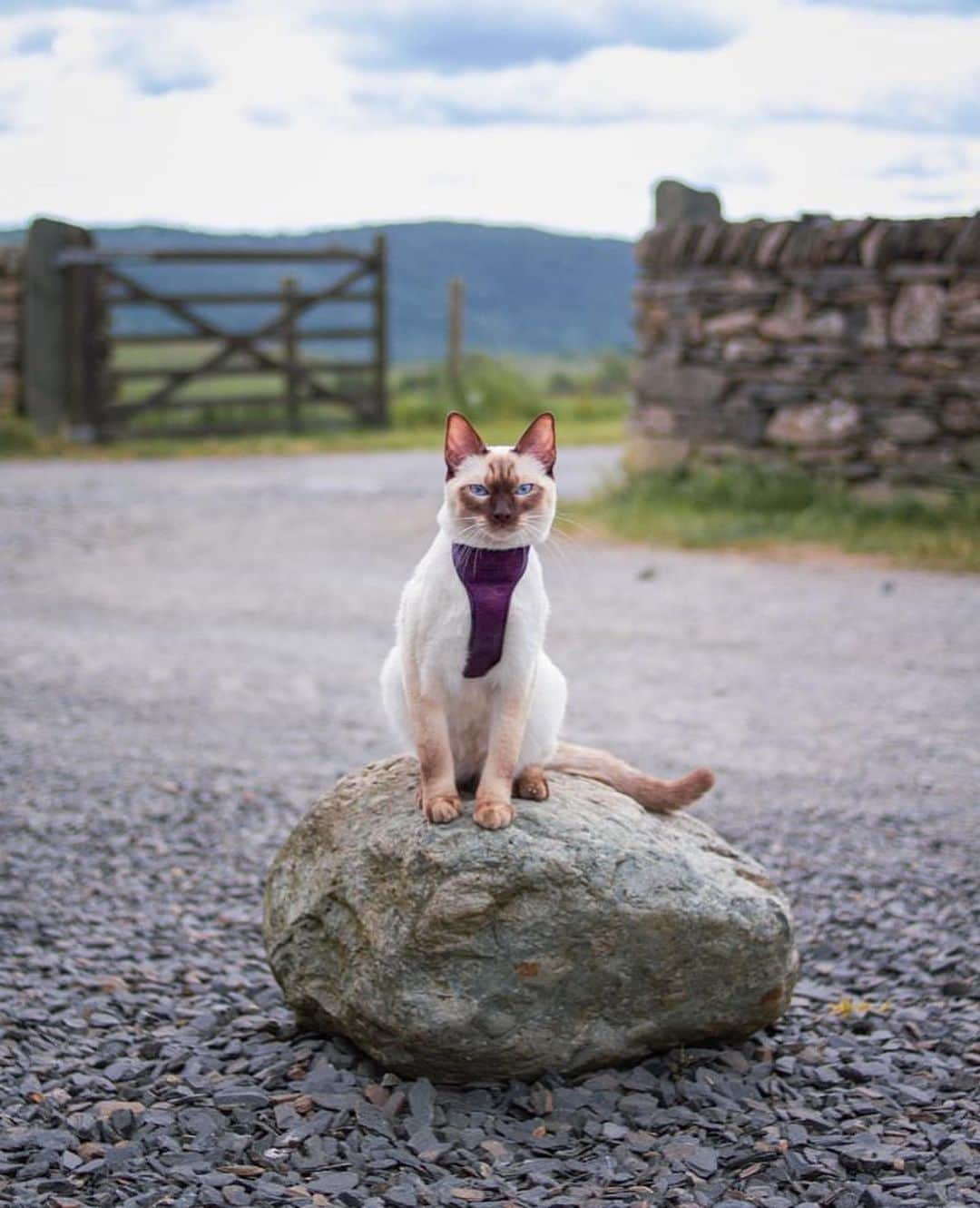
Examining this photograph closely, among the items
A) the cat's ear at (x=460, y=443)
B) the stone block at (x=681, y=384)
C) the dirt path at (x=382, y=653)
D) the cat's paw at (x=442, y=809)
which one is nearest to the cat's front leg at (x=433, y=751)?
the cat's paw at (x=442, y=809)

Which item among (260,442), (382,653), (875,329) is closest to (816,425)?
(875,329)

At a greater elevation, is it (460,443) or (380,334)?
(380,334)

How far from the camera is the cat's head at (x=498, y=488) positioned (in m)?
3.41

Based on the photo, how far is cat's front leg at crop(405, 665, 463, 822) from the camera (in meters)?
3.58

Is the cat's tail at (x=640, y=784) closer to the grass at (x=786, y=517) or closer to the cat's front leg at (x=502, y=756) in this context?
the cat's front leg at (x=502, y=756)

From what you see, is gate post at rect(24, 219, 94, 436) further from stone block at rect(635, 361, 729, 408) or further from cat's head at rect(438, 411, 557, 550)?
cat's head at rect(438, 411, 557, 550)

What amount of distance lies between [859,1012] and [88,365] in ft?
48.9

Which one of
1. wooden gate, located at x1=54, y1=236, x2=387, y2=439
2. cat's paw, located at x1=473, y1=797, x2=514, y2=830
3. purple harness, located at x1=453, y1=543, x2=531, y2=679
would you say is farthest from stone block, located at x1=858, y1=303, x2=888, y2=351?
wooden gate, located at x1=54, y1=236, x2=387, y2=439

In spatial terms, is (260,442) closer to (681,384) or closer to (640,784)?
(681,384)

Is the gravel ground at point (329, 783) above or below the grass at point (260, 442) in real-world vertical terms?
below

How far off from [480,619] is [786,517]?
8.07 meters

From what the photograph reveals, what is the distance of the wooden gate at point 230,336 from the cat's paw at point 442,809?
14.8 m

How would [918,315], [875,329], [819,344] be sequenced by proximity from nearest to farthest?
[918,315] < [875,329] < [819,344]

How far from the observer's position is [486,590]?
3508 millimetres
